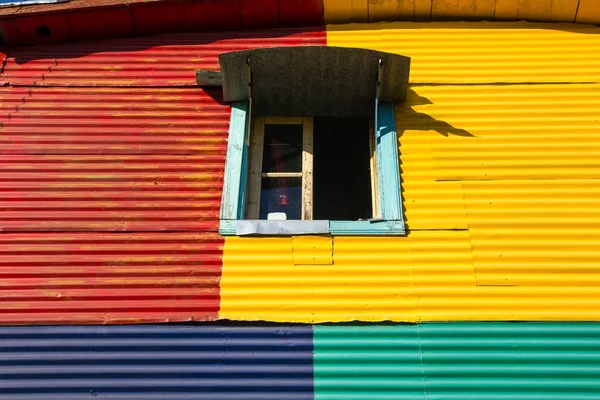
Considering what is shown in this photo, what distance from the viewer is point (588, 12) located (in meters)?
6.18

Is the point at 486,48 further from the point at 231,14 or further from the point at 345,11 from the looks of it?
the point at 231,14

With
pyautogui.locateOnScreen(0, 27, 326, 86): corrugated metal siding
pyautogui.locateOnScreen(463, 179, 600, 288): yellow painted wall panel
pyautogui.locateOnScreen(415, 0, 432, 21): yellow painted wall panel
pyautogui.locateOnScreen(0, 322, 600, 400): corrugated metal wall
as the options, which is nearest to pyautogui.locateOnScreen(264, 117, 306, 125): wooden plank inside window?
pyautogui.locateOnScreen(0, 27, 326, 86): corrugated metal siding

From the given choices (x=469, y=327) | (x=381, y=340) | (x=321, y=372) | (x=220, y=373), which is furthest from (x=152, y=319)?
(x=469, y=327)

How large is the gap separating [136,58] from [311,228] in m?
2.75

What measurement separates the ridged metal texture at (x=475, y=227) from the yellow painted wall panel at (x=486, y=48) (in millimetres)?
29

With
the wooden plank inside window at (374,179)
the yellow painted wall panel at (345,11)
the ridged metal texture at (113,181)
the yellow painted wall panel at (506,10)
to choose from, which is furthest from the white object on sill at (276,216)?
the yellow painted wall panel at (506,10)

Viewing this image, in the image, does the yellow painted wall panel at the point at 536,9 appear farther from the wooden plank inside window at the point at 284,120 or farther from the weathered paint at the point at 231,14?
the wooden plank inside window at the point at 284,120

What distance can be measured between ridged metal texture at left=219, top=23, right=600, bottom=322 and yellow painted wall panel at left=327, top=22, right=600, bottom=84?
3cm

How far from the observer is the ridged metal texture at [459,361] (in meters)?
3.81

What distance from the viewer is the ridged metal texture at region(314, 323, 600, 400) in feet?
12.5

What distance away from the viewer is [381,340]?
4020 millimetres

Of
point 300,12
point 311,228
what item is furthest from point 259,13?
point 311,228

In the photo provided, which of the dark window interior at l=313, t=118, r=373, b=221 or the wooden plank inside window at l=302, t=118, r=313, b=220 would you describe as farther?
the dark window interior at l=313, t=118, r=373, b=221

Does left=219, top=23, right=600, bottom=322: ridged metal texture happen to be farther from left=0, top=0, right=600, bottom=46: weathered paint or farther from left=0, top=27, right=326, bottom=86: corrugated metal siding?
left=0, top=27, right=326, bottom=86: corrugated metal siding
